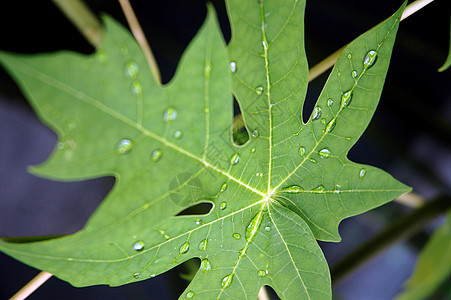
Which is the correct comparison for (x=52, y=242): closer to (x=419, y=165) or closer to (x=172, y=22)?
(x=172, y=22)

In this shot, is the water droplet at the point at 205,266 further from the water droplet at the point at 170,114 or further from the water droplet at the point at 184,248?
the water droplet at the point at 170,114

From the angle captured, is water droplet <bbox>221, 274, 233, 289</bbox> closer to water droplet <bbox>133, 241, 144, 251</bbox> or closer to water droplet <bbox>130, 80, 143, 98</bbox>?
water droplet <bbox>133, 241, 144, 251</bbox>

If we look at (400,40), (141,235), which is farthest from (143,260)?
(400,40)

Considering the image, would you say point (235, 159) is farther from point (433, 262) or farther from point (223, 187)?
point (433, 262)

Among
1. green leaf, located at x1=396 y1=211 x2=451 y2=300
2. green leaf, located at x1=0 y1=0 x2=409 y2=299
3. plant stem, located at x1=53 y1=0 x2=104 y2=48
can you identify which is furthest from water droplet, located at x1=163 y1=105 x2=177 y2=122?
green leaf, located at x1=396 y1=211 x2=451 y2=300

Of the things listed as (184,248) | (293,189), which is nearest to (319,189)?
(293,189)

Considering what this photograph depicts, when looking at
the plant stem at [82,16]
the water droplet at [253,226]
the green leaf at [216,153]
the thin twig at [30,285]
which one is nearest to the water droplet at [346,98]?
the green leaf at [216,153]
